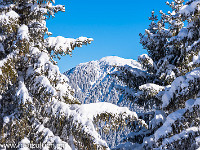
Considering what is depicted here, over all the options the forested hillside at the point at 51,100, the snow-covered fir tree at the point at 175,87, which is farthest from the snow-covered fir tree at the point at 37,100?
the snow-covered fir tree at the point at 175,87

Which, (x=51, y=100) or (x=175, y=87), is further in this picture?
(x=175, y=87)

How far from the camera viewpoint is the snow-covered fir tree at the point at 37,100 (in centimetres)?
553

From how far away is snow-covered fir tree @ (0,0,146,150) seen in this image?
553 cm

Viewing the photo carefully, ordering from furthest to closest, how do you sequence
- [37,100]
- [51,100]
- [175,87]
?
[175,87] → [37,100] → [51,100]

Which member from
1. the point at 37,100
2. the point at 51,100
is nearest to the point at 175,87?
Result: the point at 51,100

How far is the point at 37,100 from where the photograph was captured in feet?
20.2

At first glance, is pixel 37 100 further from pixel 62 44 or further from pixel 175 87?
pixel 175 87

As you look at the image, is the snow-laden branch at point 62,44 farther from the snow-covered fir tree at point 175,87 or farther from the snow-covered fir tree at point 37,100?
the snow-covered fir tree at point 175,87

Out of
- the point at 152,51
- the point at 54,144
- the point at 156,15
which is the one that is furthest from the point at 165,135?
the point at 156,15

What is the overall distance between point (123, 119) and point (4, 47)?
369cm

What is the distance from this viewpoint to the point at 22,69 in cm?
645

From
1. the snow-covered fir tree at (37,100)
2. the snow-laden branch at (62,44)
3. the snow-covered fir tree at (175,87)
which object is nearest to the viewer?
the snow-covered fir tree at (37,100)

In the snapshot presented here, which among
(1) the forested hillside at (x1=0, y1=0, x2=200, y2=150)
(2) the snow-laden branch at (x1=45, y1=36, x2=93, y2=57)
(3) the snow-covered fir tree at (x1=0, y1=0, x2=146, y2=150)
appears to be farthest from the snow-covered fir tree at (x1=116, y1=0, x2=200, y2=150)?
(2) the snow-laden branch at (x1=45, y1=36, x2=93, y2=57)

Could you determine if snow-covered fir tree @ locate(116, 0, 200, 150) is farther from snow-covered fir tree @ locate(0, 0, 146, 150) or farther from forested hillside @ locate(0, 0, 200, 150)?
snow-covered fir tree @ locate(0, 0, 146, 150)
